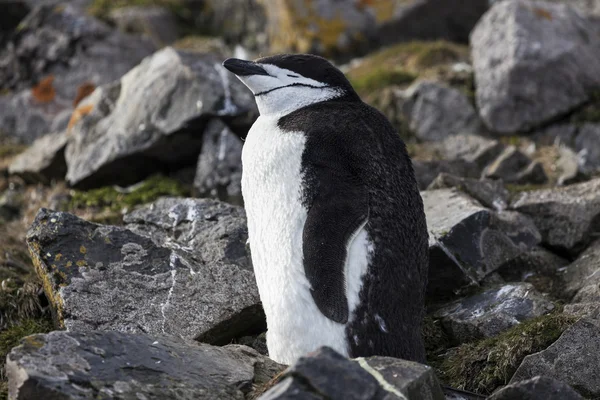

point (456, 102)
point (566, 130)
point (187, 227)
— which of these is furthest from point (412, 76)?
point (187, 227)

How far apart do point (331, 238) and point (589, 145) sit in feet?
18.4

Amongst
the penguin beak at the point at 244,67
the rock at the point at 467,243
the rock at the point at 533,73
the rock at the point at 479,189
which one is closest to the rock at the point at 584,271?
the rock at the point at 467,243

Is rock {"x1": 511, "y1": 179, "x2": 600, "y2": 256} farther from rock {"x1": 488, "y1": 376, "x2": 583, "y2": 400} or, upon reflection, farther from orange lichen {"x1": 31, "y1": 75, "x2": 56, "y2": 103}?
orange lichen {"x1": 31, "y1": 75, "x2": 56, "y2": 103}

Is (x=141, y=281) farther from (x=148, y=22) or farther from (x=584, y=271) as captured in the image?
(x=148, y=22)

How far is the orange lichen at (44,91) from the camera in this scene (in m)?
11.6

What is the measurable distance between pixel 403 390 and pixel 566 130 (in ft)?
21.9

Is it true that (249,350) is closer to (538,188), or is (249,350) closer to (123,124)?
(538,188)

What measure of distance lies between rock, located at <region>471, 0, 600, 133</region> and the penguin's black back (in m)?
4.87

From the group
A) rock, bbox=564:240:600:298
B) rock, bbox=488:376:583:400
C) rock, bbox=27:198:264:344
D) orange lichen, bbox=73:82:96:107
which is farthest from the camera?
orange lichen, bbox=73:82:96:107

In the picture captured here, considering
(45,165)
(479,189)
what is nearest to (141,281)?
(479,189)

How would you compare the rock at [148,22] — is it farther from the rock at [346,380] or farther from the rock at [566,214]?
the rock at [346,380]

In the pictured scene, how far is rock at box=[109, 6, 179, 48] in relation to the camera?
13102 millimetres

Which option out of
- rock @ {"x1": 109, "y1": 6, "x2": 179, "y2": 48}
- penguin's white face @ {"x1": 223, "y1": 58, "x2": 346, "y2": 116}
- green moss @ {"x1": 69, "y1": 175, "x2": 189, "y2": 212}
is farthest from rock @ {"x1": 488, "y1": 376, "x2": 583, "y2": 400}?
rock @ {"x1": 109, "y1": 6, "x2": 179, "y2": 48}

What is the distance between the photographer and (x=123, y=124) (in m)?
8.48
